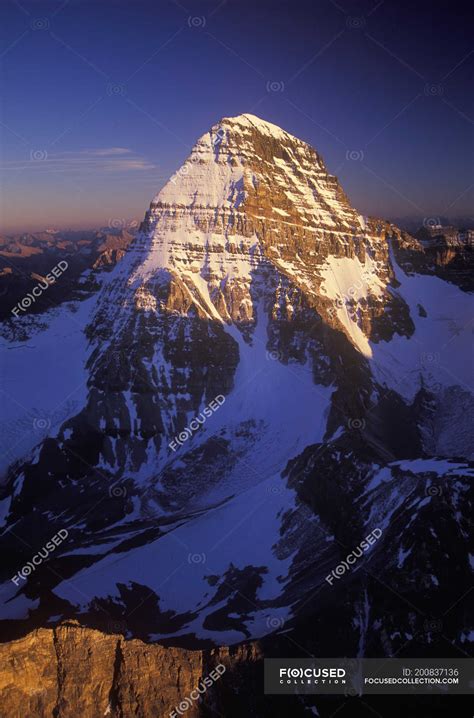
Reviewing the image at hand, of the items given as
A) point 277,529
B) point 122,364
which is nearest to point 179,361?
point 122,364

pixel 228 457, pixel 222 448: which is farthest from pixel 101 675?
pixel 222 448

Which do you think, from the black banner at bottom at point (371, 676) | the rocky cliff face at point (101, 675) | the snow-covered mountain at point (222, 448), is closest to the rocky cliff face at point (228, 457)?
the snow-covered mountain at point (222, 448)

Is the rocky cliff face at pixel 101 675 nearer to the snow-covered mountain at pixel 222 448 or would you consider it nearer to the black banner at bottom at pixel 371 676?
the black banner at bottom at pixel 371 676

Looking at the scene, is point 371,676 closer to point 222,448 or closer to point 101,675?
point 101,675

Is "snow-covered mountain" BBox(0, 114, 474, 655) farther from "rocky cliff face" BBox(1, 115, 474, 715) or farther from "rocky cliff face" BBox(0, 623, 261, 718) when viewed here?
"rocky cliff face" BBox(0, 623, 261, 718)

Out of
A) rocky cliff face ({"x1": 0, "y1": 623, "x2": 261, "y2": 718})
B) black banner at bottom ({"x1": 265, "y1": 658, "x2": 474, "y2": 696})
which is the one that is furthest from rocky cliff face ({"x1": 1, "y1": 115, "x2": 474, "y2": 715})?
rocky cliff face ({"x1": 0, "y1": 623, "x2": 261, "y2": 718})

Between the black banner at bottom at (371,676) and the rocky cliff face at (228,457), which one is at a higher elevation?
the rocky cliff face at (228,457)
